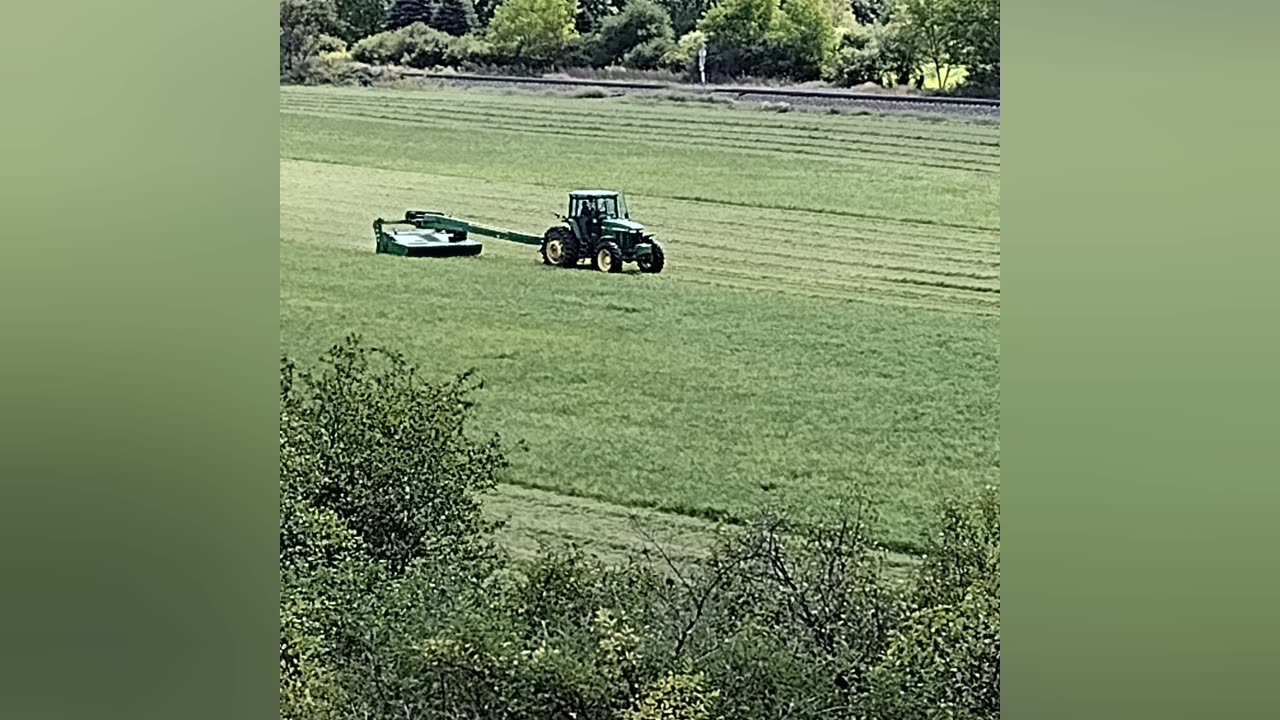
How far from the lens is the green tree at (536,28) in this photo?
4129mm

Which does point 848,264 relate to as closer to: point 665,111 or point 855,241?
point 855,241

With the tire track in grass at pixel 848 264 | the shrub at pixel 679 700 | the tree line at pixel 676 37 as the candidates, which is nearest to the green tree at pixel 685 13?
the tree line at pixel 676 37

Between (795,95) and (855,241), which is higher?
(795,95)

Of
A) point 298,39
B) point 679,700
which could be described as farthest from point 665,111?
point 679,700

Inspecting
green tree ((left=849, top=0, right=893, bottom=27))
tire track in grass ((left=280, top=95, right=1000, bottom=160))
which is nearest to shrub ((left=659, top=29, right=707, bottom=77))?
tire track in grass ((left=280, top=95, right=1000, bottom=160))

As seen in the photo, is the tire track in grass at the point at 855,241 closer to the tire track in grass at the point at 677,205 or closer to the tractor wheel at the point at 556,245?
the tire track in grass at the point at 677,205

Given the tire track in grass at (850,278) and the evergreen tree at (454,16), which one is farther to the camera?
the evergreen tree at (454,16)

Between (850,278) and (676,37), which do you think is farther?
(676,37)

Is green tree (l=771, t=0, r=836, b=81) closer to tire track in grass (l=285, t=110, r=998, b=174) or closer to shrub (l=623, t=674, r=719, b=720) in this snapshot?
tire track in grass (l=285, t=110, r=998, b=174)

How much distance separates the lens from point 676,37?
158 inches

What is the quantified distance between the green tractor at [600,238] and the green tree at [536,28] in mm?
356
